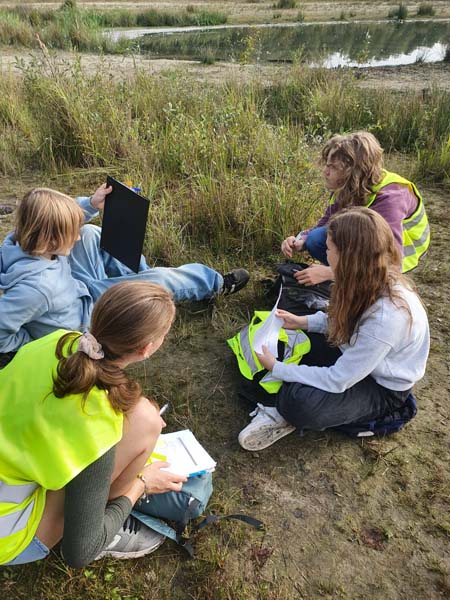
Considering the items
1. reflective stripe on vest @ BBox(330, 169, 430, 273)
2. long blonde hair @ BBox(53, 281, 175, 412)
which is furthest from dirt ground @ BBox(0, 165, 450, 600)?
long blonde hair @ BBox(53, 281, 175, 412)

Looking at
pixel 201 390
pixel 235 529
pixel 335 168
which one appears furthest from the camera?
pixel 335 168

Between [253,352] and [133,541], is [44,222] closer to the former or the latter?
[253,352]

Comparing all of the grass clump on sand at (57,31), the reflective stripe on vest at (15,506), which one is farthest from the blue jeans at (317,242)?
the grass clump on sand at (57,31)

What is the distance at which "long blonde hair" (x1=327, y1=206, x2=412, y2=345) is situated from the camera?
75.2 inches

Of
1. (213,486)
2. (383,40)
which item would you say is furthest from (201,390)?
(383,40)

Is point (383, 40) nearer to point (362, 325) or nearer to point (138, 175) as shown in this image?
point (138, 175)

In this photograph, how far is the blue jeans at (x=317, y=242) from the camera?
9.74ft

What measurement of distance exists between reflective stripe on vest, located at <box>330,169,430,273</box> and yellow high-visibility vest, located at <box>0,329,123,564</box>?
2.03 m

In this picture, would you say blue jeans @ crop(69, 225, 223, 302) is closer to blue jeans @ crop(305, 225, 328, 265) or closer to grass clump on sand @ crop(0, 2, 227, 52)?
blue jeans @ crop(305, 225, 328, 265)

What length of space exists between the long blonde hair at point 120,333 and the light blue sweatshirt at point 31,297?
0.75 m

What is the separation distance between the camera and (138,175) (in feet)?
13.9

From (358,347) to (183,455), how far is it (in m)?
0.84

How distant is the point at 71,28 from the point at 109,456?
14.0 m

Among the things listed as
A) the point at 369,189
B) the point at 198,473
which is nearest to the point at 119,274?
the point at 198,473
